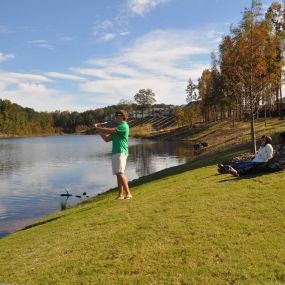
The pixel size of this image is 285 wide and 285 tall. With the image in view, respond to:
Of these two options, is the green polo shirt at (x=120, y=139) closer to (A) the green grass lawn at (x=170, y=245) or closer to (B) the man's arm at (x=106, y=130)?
(B) the man's arm at (x=106, y=130)

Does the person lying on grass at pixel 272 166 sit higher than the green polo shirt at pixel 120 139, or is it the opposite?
the green polo shirt at pixel 120 139

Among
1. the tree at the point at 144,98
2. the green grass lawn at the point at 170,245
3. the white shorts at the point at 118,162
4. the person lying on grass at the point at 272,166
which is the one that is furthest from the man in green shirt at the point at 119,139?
the tree at the point at 144,98

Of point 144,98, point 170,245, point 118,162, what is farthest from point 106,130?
point 144,98

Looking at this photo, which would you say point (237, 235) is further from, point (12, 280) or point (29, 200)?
point (29, 200)

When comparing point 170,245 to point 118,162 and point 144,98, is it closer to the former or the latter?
point 118,162

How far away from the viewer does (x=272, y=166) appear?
14914mm

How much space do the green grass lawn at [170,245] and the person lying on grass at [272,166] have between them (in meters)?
2.11

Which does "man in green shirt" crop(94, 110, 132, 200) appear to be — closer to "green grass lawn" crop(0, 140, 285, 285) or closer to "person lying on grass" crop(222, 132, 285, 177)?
"green grass lawn" crop(0, 140, 285, 285)

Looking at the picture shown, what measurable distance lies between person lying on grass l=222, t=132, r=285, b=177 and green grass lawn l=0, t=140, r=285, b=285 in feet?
6.91

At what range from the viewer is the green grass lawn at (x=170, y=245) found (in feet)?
23.7

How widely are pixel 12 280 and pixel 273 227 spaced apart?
545 centimetres

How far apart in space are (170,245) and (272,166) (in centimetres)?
770

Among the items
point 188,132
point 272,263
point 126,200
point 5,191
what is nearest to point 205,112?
point 188,132

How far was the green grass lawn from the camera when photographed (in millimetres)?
7223
